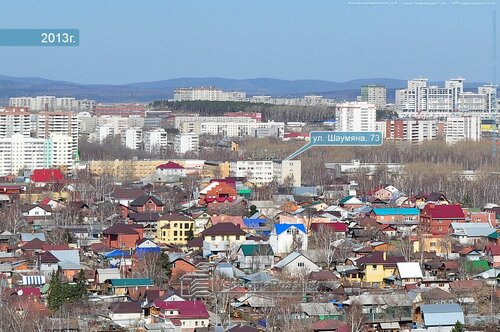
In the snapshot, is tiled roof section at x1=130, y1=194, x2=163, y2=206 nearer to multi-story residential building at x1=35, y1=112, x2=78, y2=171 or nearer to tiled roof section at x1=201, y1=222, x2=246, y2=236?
tiled roof section at x1=201, y1=222, x2=246, y2=236

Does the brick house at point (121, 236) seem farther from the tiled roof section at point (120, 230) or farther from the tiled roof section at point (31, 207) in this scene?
the tiled roof section at point (31, 207)

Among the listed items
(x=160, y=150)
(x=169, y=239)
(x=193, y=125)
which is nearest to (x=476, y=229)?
(x=169, y=239)

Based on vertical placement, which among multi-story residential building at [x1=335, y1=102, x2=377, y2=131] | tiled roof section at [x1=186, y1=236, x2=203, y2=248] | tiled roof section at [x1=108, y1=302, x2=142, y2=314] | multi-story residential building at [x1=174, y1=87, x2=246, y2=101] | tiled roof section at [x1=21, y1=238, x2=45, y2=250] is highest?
multi-story residential building at [x1=174, y1=87, x2=246, y2=101]

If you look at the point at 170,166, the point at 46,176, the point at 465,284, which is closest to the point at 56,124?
the point at 170,166

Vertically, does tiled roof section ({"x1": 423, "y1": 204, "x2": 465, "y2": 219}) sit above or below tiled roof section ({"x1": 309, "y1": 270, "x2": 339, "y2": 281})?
above

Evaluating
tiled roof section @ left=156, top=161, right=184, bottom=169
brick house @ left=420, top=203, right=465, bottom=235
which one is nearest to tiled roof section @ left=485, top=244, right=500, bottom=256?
brick house @ left=420, top=203, right=465, bottom=235

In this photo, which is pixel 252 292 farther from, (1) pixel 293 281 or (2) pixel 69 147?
(2) pixel 69 147

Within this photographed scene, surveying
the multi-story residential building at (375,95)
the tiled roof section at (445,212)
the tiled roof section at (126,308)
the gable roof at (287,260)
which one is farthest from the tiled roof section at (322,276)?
the multi-story residential building at (375,95)

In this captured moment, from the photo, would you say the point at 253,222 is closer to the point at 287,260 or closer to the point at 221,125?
the point at 287,260
